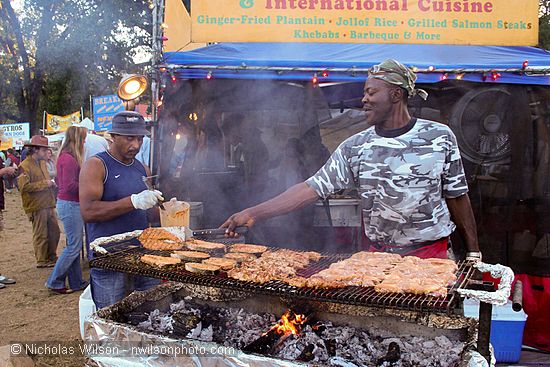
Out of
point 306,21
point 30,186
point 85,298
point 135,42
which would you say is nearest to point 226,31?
point 306,21

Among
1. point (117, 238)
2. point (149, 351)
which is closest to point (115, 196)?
point (117, 238)

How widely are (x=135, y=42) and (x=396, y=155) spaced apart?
909 inches

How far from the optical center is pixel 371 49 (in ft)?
19.3

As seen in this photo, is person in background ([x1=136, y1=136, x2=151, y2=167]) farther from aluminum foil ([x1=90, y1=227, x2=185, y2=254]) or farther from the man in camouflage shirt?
the man in camouflage shirt

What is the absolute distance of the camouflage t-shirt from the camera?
3.21m

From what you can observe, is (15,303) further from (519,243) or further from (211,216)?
(519,243)

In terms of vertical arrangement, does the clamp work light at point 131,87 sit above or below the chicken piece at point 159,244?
above

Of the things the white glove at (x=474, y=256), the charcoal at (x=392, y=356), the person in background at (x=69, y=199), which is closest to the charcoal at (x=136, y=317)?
the charcoal at (x=392, y=356)

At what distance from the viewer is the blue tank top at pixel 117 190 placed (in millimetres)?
4121

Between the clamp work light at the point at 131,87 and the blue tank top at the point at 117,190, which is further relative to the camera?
the clamp work light at the point at 131,87

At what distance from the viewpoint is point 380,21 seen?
5.29m

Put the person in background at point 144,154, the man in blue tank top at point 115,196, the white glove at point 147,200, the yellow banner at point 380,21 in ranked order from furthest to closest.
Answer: the person in background at point 144,154 < the yellow banner at point 380,21 < the man in blue tank top at point 115,196 < the white glove at point 147,200

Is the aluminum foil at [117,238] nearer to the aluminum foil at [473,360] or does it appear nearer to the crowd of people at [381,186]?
the crowd of people at [381,186]

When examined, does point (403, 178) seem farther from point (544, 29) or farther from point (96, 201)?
point (544, 29)
